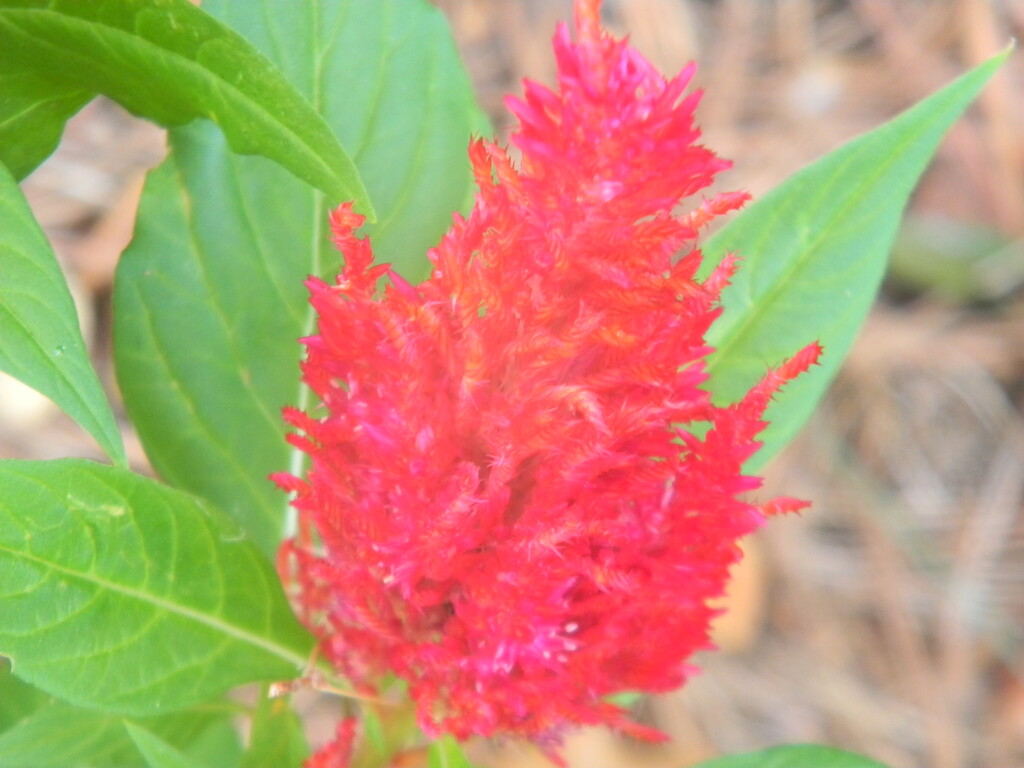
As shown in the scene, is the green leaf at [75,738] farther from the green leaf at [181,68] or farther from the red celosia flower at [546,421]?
the green leaf at [181,68]

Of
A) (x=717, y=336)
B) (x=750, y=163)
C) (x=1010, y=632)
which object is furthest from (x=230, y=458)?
(x=1010, y=632)

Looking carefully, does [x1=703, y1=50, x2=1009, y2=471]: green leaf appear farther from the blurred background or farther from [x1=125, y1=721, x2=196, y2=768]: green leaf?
the blurred background

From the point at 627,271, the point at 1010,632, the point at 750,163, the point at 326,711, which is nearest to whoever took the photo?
the point at 627,271

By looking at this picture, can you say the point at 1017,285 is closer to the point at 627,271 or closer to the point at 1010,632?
the point at 1010,632

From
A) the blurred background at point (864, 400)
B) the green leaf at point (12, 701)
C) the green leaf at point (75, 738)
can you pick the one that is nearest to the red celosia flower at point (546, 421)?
the green leaf at point (75, 738)

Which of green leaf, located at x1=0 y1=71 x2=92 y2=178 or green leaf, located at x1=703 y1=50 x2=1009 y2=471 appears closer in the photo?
green leaf, located at x1=0 y1=71 x2=92 y2=178

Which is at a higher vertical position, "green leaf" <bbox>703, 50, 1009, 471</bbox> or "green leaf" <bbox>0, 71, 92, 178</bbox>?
"green leaf" <bbox>703, 50, 1009, 471</bbox>

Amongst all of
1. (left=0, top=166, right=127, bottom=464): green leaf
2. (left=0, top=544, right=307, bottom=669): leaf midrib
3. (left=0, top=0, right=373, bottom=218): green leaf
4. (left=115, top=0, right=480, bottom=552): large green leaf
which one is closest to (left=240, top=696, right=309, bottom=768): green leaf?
(left=0, top=544, right=307, bottom=669): leaf midrib
